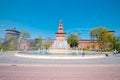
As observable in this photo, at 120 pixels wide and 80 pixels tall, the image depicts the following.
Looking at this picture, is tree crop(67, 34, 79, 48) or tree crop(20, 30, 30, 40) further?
tree crop(67, 34, 79, 48)

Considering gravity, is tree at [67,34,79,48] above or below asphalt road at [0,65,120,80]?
above

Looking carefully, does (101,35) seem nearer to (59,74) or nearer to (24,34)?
(24,34)

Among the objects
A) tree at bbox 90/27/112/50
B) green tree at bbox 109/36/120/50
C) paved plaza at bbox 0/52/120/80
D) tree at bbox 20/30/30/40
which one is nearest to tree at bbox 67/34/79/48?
tree at bbox 90/27/112/50

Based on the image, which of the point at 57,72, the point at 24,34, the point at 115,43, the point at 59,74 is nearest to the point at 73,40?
the point at 115,43

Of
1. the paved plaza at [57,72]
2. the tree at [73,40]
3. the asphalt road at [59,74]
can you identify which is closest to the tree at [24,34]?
the tree at [73,40]

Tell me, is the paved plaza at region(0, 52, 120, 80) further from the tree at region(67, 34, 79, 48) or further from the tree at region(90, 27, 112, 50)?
the tree at region(67, 34, 79, 48)

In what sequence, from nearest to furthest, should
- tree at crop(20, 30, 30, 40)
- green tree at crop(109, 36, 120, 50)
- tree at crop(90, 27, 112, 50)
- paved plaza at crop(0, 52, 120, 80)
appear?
1. paved plaza at crop(0, 52, 120, 80)
2. green tree at crop(109, 36, 120, 50)
3. tree at crop(90, 27, 112, 50)
4. tree at crop(20, 30, 30, 40)

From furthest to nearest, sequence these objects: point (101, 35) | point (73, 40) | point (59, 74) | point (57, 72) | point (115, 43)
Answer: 1. point (73, 40)
2. point (101, 35)
3. point (115, 43)
4. point (57, 72)
5. point (59, 74)

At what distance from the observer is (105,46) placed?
76.2 m

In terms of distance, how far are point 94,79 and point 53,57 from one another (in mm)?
16593

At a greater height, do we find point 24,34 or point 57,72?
point 24,34

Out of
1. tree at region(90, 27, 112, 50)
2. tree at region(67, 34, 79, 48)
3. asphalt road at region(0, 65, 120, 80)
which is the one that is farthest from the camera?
Result: tree at region(67, 34, 79, 48)

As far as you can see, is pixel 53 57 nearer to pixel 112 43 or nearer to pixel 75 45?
pixel 112 43

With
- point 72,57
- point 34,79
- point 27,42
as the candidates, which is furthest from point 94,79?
point 27,42
